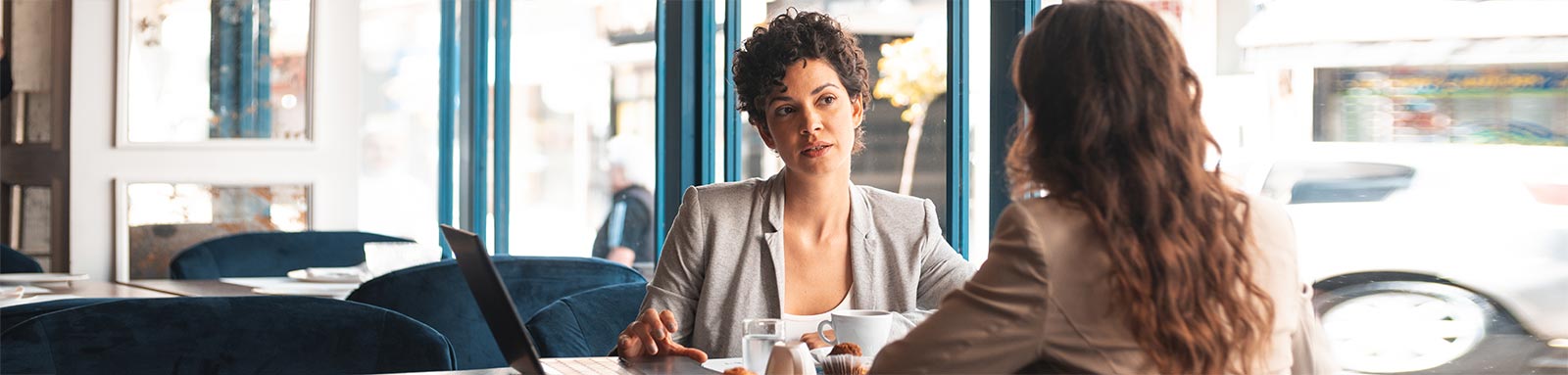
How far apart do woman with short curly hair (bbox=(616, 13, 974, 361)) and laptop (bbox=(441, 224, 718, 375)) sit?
0.30 meters

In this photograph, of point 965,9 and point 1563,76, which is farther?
point 965,9

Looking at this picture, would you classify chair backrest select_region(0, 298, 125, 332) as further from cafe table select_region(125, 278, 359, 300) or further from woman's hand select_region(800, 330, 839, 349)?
woman's hand select_region(800, 330, 839, 349)

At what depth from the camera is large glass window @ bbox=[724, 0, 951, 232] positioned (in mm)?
2816

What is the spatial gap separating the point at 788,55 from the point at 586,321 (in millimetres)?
557

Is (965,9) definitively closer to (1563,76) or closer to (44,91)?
(1563,76)

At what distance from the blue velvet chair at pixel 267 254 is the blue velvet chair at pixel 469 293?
1360mm

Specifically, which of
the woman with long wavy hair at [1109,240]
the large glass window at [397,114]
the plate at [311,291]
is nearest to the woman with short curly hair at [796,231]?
the woman with long wavy hair at [1109,240]

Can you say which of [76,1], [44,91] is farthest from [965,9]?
[44,91]

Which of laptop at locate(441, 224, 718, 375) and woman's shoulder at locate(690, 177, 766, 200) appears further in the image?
woman's shoulder at locate(690, 177, 766, 200)

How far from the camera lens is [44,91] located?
5.72m

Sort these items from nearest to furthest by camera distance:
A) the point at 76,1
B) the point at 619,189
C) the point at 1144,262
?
the point at 1144,262 < the point at 76,1 < the point at 619,189

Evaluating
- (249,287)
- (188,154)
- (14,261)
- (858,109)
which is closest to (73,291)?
(249,287)

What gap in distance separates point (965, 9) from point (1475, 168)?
88 cm

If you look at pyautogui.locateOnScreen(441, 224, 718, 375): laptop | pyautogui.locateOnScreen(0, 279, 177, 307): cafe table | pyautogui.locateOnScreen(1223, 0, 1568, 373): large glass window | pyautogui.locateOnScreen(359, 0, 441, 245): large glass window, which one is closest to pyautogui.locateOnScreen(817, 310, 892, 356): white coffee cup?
pyautogui.locateOnScreen(441, 224, 718, 375): laptop
